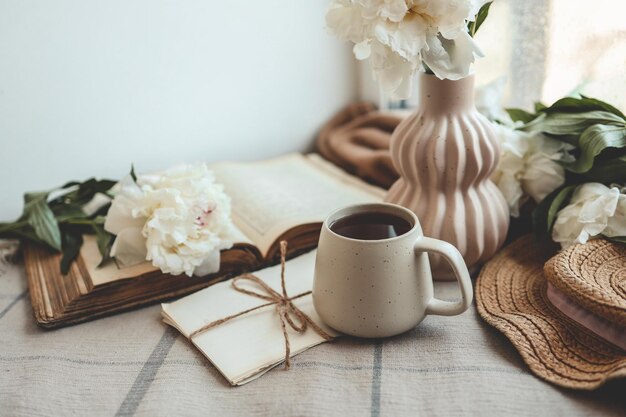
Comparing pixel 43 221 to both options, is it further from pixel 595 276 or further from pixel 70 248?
pixel 595 276

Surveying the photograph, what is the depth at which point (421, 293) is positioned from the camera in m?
0.55

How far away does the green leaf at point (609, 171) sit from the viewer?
2.04 ft

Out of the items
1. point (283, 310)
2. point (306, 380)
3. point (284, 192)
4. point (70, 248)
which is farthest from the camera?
point (284, 192)

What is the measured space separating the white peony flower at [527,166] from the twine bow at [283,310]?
0.91 ft

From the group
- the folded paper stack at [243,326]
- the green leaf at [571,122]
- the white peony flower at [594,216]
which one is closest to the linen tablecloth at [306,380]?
the folded paper stack at [243,326]

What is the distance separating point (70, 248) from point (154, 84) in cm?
32

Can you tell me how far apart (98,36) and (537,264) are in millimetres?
686

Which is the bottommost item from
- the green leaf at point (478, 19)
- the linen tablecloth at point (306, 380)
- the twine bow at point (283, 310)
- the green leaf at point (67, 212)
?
the linen tablecloth at point (306, 380)

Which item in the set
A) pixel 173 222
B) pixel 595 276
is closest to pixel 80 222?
pixel 173 222

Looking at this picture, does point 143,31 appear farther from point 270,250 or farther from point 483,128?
point 483,128

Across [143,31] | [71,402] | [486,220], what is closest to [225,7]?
[143,31]

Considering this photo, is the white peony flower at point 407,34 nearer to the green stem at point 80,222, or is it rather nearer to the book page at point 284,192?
the book page at point 284,192

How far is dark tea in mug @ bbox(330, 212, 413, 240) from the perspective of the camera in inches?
22.8

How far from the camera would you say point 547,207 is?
0.67m
